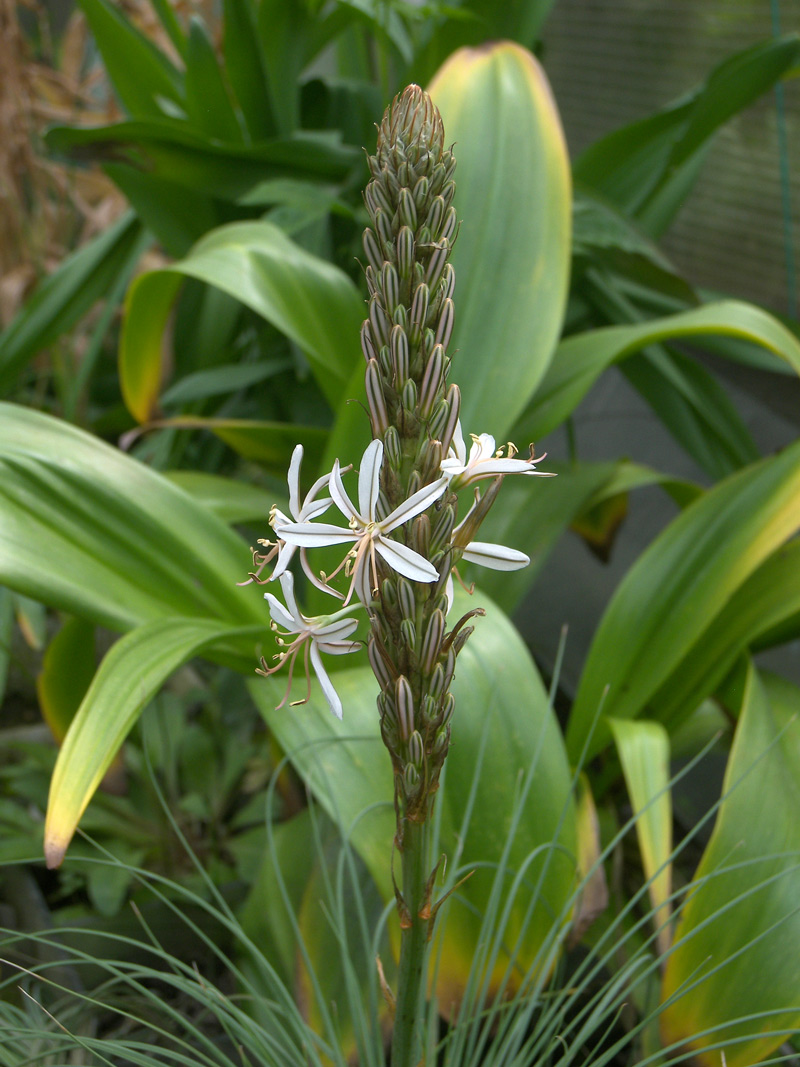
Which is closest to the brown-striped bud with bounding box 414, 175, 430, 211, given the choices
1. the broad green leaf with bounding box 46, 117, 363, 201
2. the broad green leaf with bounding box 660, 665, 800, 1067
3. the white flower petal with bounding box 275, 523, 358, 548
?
the white flower petal with bounding box 275, 523, 358, 548

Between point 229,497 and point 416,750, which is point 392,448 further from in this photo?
point 229,497

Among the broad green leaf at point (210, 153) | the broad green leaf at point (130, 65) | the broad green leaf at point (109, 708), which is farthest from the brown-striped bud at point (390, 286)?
the broad green leaf at point (130, 65)

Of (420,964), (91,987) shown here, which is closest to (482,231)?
(420,964)

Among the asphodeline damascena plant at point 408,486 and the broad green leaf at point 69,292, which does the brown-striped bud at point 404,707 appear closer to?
the asphodeline damascena plant at point 408,486

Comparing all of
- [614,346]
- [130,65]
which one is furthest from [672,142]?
[130,65]

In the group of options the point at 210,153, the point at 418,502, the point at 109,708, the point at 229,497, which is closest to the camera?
the point at 418,502

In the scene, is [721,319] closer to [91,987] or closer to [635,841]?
[635,841]
